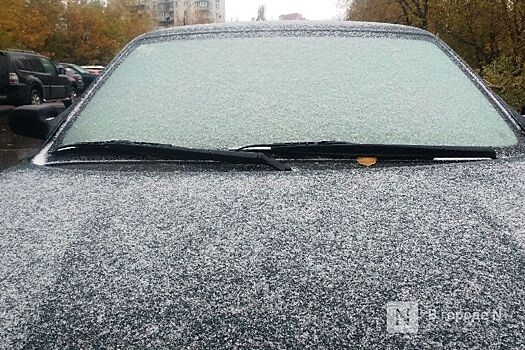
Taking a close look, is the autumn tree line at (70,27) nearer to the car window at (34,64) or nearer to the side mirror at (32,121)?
the car window at (34,64)

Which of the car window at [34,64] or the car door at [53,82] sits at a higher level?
the car window at [34,64]

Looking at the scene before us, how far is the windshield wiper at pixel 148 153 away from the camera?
1.64 metres

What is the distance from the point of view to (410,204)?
1.33 m

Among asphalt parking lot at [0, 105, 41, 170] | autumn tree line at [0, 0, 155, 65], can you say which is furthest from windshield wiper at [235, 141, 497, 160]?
autumn tree line at [0, 0, 155, 65]

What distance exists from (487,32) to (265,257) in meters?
14.9

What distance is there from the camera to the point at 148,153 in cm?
171

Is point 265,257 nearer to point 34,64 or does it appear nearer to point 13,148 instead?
point 13,148

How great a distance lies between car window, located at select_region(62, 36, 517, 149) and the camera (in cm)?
176

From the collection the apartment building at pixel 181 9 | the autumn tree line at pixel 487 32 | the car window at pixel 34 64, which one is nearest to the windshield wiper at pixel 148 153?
the autumn tree line at pixel 487 32

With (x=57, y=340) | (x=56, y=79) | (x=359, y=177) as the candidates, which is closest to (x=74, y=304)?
(x=57, y=340)

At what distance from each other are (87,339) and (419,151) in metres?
1.06

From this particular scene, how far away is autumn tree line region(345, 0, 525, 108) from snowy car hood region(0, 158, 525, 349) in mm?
9484

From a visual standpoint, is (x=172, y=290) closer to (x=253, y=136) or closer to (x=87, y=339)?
(x=87, y=339)

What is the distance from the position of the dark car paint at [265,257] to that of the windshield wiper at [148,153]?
0.19 ft
